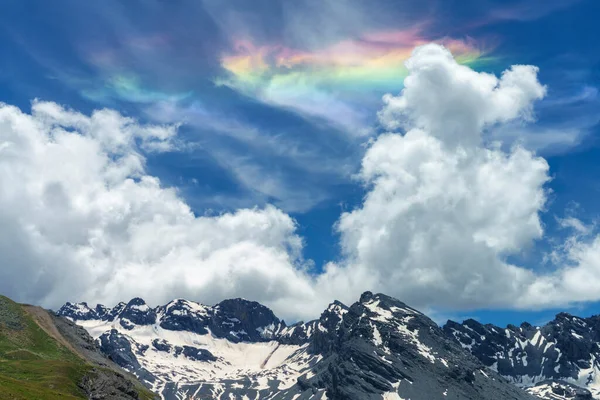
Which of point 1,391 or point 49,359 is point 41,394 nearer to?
point 1,391

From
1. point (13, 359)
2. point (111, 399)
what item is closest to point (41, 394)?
point (111, 399)

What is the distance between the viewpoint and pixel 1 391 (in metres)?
125

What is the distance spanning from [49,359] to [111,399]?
→ 116 feet

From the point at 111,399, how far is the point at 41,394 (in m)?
37.8

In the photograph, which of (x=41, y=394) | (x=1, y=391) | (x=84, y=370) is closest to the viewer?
(x=1, y=391)

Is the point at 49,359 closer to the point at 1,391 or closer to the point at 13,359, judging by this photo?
the point at 13,359

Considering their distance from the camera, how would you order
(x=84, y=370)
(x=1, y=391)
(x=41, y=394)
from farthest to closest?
(x=84, y=370) → (x=41, y=394) → (x=1, y=391)

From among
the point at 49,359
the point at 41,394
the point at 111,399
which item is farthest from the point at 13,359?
the point at 41,394

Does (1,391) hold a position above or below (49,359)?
below

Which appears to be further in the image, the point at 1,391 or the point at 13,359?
the point at 13,359

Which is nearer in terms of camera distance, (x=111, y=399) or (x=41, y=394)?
(x=41, y=394)

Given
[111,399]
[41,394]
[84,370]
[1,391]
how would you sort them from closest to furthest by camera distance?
[1,391]
[41,394]
[111,399]
[84,370]

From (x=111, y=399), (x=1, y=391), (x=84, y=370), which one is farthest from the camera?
(x=84, y=370)

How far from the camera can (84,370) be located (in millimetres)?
182500
